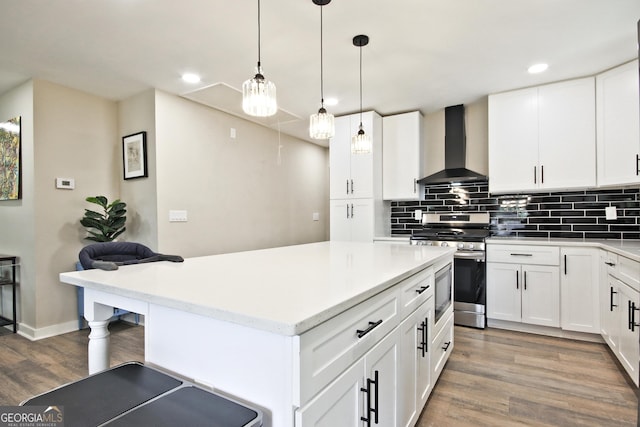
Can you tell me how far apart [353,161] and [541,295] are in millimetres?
2436

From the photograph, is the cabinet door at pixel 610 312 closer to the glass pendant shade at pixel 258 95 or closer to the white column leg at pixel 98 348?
the glass pendant shade at pixel 258 95

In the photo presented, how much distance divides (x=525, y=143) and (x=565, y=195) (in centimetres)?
73

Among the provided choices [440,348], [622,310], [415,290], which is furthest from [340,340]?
[622,310]

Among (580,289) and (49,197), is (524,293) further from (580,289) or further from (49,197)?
(49,197)

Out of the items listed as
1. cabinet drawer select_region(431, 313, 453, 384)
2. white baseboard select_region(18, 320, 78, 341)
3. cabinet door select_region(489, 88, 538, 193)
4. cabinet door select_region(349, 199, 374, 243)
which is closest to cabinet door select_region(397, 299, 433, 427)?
cabinet drawer select_region(431, 313, 453, 384)

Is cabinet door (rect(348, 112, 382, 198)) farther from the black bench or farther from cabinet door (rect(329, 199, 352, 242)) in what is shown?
the black bench

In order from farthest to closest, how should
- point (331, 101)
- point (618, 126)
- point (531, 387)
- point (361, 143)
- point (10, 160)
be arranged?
point (331, 101) < point (10, 160) < point (618, 126) < point (361, 143) < point (531, 387)

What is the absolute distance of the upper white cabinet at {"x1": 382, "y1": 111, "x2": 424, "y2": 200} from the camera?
4.05 meters

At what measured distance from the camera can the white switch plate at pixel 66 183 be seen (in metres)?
3.29

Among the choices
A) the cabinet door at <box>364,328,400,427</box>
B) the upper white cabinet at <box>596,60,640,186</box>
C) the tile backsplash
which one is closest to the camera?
the cabinet door at <box>364,328,400,427</box>

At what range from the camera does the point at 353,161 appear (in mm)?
4133

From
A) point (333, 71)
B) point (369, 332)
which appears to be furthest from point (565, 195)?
point (369, 332)

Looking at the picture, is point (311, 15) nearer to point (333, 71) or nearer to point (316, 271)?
point (333, 71)

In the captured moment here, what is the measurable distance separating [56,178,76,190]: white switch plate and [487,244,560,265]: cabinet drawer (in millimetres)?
4324
